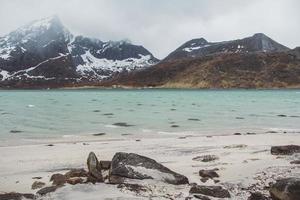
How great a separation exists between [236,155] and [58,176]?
7.10 meters

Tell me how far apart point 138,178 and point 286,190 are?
12.0 ft

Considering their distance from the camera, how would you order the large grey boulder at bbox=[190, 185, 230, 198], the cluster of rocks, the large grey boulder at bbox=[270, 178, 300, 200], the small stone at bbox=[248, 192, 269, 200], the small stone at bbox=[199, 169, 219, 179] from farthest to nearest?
the small stone at bbox=[199, 169, 219, 179], the large grey boulder at bbox=[190, 185, 230, 198], the small stone at bbox=[248, 192, 269, 200], the cluster of rocks, the large grey boulder at bbox=[270, 178, 300, 200]

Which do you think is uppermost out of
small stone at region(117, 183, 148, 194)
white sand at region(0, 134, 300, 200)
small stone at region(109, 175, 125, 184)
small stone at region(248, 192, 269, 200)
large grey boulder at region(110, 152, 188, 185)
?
large grey boulder at region(110, 152, 188, 185)

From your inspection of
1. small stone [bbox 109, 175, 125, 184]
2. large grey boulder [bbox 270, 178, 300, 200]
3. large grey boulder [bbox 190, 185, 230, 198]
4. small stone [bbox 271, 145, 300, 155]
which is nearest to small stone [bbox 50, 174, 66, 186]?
small stone [bbox 109, 175, 125, 184]

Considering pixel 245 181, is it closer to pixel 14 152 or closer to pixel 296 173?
pixel 296 173

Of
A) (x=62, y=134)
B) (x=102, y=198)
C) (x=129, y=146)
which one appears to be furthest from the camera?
(x=62, y=134)

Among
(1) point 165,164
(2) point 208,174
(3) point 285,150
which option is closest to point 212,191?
(2) point 208,174

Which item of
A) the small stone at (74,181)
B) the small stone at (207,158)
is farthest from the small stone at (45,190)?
the small stone at (207,158)

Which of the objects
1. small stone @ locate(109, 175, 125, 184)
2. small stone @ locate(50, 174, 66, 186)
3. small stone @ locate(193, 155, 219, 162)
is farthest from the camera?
small stone @ locate(193, 155, 219, 162)

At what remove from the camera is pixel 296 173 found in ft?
41.7

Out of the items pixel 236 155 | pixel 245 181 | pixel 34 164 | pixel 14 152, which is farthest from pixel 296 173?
pixel 14 152

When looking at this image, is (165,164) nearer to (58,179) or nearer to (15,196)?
(58,179)

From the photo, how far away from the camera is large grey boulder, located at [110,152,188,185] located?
38.9 feet

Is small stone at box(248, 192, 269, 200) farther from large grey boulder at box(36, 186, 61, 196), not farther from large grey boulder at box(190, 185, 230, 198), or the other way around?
large grey boulder at box(36, 186, 61, 196)
